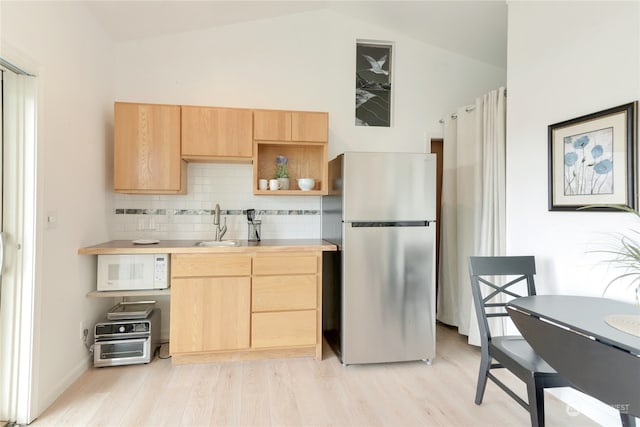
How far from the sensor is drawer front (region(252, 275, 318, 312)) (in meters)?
2.67

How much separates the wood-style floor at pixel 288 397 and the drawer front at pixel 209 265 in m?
0.76

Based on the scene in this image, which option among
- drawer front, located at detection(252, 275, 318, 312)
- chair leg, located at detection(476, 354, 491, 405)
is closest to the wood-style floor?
chair leg, located at detection(476, 354, 491, 405)

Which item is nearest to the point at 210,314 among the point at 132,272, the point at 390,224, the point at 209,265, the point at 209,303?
the point at 209,303

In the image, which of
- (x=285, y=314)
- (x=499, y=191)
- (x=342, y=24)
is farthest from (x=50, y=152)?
(x=499, y=191)

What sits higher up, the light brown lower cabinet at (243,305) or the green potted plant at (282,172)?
the green potted plant at (282,172)

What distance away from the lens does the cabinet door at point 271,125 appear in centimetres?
292

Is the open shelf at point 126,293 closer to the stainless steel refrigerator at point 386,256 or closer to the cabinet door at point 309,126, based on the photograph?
the stainless steel refrigerator at point 386,256

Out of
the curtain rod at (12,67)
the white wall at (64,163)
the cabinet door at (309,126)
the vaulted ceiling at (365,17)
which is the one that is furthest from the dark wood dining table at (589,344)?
the curtain rod at (12,67)

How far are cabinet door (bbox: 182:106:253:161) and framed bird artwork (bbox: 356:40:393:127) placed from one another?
1.23 meters

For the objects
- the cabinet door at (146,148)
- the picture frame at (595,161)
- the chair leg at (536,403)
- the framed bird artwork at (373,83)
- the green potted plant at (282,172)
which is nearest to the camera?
the chair leg at (536,403)

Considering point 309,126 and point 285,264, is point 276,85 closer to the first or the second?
point 309,126

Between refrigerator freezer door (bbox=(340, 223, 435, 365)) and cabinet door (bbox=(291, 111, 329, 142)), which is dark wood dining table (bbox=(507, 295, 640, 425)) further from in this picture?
cabinet door (bbox=(291, 111, 329, 142))

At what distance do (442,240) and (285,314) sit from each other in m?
1.90

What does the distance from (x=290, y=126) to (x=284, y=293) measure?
1.46 m
